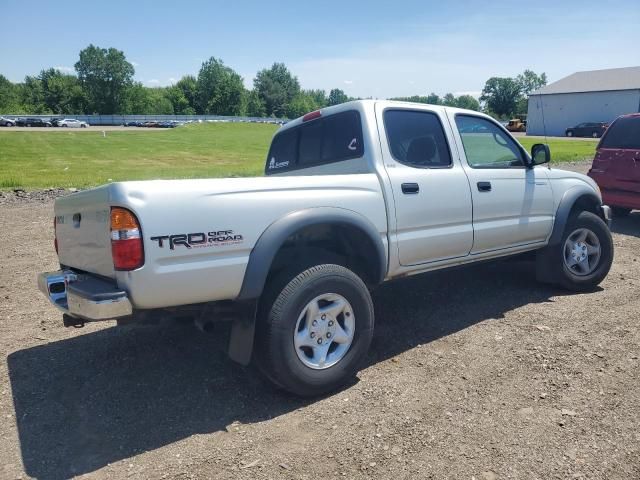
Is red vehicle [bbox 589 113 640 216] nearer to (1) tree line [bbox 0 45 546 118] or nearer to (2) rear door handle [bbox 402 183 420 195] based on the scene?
(2) rear door handle [bbox 402 183 420 195]

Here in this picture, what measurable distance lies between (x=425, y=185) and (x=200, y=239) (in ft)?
6.37

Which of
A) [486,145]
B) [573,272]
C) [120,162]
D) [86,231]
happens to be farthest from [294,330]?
[120,162]

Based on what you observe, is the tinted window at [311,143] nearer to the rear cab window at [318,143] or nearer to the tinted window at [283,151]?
the rear cab window at [318,143]

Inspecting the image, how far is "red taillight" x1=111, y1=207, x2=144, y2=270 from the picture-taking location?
8.98 ft

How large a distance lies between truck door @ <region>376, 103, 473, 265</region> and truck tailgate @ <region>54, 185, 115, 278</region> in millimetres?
2007

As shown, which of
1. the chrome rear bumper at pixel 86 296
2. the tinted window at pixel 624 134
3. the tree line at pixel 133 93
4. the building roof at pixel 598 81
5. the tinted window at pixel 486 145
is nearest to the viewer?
the chrome rear bumper at pixel 86 296

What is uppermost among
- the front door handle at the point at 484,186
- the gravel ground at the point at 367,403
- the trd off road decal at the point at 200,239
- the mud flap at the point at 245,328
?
the front door handle at the point at 484,186

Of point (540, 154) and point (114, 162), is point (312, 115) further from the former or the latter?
point (114, 162)

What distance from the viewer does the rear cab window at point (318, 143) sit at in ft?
13.5

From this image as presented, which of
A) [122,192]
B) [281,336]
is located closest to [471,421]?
[281,336]

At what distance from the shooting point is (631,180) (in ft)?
27.5

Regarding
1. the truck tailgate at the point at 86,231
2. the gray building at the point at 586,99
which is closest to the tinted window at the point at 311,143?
the truck tailgate at the point at 86,231

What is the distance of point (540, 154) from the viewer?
499cm

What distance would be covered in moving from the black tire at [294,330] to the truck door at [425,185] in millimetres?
656
